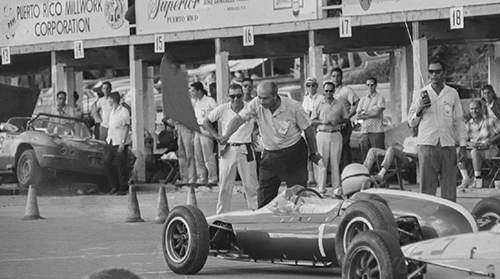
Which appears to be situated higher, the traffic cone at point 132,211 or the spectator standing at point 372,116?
the spectator standing at point 372,116

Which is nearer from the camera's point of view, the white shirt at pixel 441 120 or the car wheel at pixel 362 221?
the car wheel at pixel 362 221

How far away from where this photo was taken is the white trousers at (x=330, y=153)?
1970 centimetres

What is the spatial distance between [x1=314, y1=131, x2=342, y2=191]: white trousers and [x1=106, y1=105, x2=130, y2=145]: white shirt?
4.99 m

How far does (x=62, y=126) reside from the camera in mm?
24641

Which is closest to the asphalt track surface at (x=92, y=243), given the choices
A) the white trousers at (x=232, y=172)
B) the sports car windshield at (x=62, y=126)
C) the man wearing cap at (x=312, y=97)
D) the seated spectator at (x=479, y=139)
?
the white trousers at (x=232, y=172)

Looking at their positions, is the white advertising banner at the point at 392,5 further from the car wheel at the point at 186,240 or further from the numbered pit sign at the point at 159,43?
the car wheel at the point at 186,240

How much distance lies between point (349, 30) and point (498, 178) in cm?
385

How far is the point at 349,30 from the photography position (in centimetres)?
2162

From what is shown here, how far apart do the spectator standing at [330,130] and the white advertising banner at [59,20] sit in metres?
6.72

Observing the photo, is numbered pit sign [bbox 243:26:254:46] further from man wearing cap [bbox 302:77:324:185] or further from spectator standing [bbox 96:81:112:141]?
spectator standing [bbox 96:81:112:141]

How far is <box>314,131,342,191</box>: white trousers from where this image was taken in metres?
19.7

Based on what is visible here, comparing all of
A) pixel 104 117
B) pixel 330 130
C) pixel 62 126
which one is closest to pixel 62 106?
pixel 104 117

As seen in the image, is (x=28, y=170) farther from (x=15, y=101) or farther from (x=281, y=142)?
(x=281, y=142)

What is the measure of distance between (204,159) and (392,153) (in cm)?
462
